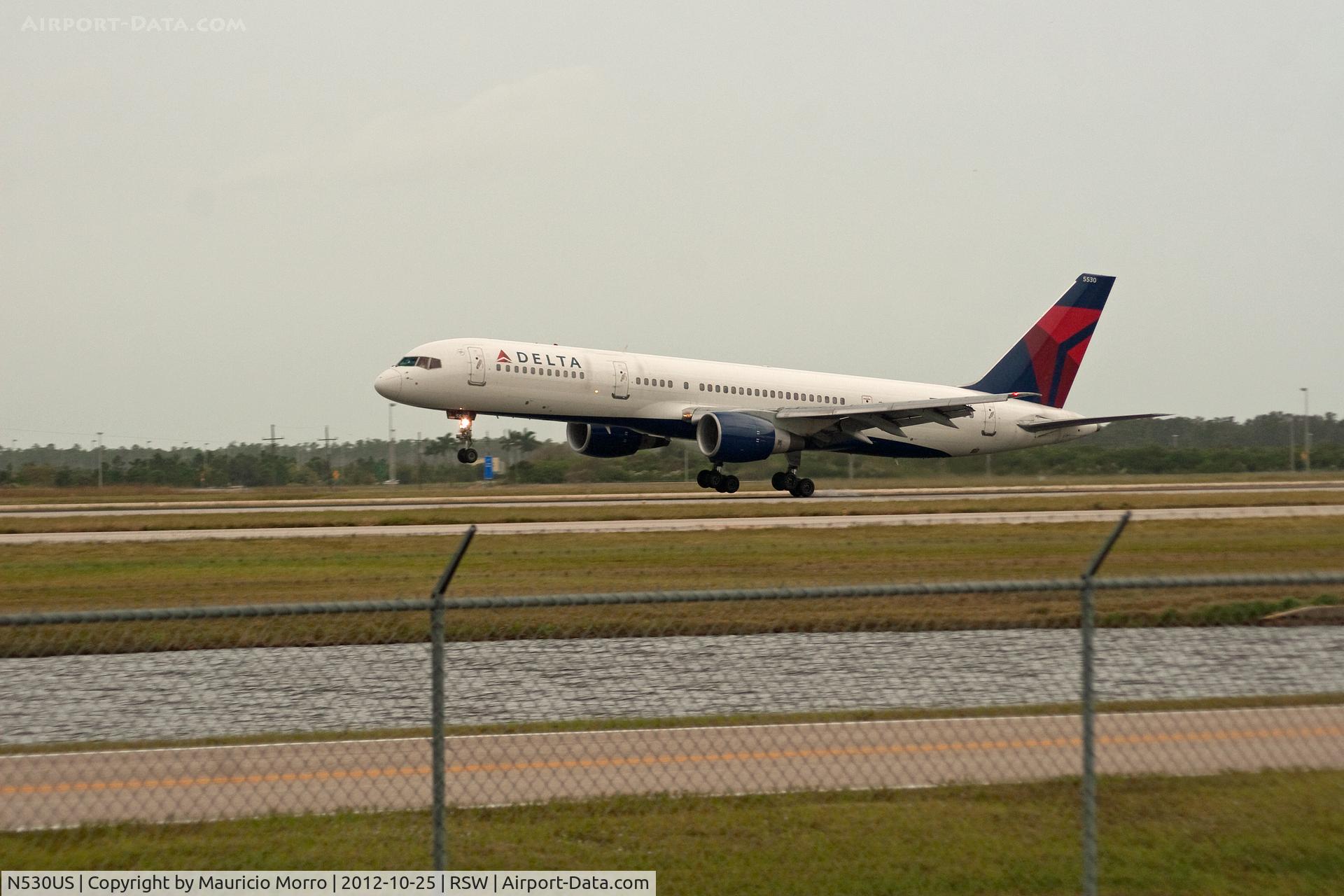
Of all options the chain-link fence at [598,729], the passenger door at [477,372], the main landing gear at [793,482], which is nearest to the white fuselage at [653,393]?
the passenger door at [477,372]

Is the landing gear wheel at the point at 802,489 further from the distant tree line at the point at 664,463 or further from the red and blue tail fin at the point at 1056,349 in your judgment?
the red and blue tail fin at the point at 1056,349

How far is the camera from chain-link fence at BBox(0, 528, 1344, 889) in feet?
23.3

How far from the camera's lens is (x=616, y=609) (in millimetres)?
16438

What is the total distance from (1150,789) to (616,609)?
8935mm

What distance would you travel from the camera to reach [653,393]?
43219mm

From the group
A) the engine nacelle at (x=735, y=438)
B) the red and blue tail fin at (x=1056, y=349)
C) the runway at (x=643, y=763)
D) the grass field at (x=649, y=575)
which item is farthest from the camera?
the red and blue tail fin at (x=1056, y=349)

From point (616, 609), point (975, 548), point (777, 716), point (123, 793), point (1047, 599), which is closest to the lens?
point (123, 793)

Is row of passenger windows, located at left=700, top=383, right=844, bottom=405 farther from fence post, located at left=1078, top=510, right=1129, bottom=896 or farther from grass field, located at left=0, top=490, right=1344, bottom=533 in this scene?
fence post, located at left=1078, top=510, right=1129, bottom=896

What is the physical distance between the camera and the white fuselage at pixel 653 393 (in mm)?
40656

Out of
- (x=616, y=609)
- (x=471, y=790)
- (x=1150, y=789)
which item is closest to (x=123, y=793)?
(x=471, y=790)

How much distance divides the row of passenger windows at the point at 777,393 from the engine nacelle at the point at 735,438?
166 centimetres

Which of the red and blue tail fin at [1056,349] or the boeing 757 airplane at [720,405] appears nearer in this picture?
the boeing 757 airplane at [720,405]

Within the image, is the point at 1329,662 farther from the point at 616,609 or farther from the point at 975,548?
the point at 975,548

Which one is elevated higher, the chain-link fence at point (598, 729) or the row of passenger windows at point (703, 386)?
the row of passenger windows at point (703, 386)
